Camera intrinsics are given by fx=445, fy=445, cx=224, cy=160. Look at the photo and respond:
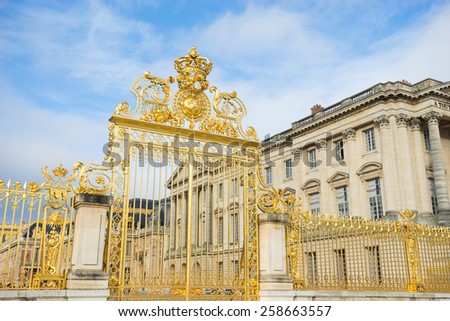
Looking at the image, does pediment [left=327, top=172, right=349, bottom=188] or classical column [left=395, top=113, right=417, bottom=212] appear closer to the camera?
classical column [left=395, top=113, right=417, bottom=212]

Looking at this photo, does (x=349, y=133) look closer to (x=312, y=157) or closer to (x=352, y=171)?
(x=352, y=171)

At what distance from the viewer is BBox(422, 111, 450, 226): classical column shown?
78.0ft

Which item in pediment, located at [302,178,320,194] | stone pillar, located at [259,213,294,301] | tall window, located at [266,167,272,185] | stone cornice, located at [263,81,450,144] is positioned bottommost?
stone pillar, located at [259,213,294,301]

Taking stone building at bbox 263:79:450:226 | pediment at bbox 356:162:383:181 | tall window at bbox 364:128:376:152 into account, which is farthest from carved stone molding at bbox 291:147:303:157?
pediment at bbox 356:162:383:181

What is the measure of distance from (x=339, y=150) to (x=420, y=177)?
5.47 m

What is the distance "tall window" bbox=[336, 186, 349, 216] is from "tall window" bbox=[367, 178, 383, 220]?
1.79 meters

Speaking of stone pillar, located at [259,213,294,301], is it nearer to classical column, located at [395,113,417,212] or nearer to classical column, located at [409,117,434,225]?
classical column, located at [395,113,417,212]

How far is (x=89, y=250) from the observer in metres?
7.23

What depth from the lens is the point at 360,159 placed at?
88.8ft

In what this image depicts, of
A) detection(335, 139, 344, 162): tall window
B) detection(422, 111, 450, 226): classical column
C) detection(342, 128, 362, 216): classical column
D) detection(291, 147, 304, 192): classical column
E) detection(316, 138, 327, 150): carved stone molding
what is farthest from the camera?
detection(291, 147, 304, 192): classical column

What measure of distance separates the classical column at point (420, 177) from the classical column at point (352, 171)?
130 inches

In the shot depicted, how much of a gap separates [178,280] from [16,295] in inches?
106

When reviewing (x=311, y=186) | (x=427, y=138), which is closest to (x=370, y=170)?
(x=427, y=138)
